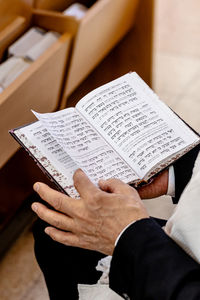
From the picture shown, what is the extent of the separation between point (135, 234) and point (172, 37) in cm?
224

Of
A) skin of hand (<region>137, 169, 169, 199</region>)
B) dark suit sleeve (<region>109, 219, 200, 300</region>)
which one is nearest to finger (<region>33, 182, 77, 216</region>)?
dark suit sleeve (<region>109, 219, 200, 300</region>)

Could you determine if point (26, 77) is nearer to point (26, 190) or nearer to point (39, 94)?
point (39, 94)

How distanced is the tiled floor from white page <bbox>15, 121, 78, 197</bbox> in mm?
746

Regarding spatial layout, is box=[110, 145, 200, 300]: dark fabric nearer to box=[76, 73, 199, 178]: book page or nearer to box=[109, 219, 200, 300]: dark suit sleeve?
box=[109, 219, 200, 300]: dark suit sleeve

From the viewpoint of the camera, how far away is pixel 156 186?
1130mm

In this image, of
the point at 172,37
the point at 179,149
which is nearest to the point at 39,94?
the point at 179,149

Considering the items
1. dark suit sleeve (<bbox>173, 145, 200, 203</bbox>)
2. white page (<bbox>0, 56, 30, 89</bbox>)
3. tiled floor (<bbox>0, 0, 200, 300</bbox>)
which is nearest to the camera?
dark suit sleeve (<bbox>173, 145, 200, 203</bbox>)

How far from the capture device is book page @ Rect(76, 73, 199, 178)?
0.99 m

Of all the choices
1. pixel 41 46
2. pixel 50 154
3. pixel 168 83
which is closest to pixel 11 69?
pixel 41 46

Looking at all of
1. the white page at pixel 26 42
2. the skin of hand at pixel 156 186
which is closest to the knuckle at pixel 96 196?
the skin of hand at pixel 156 186

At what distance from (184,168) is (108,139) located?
0.23 m

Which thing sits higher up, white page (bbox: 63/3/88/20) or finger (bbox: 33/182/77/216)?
white page (bbox: 63/3/88/20)

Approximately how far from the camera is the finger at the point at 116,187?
91 cm

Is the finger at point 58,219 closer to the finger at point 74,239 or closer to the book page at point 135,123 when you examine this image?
the finger at point 74,239
